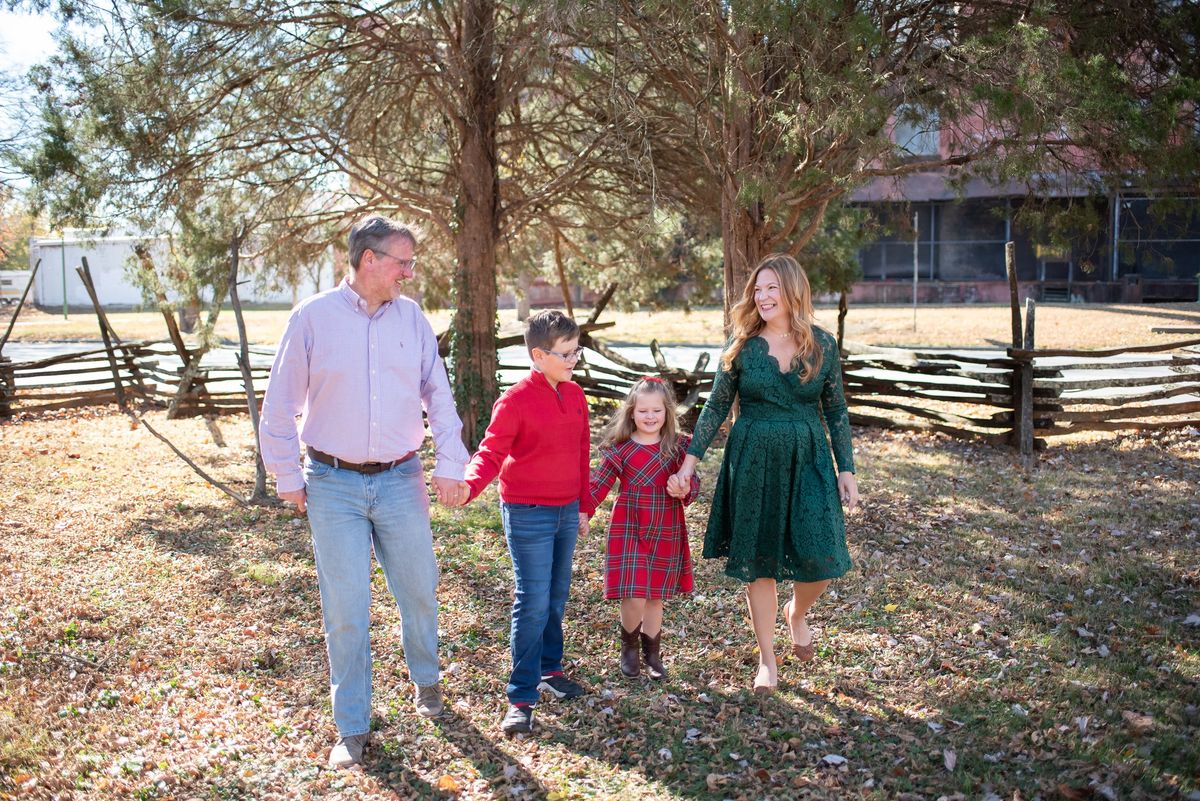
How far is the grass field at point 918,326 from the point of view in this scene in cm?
1816

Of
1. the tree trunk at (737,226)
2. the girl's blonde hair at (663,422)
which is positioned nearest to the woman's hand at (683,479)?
Result: the girl's blonde hair at (663,422)

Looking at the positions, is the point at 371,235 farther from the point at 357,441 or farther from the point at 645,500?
the point at 645,500

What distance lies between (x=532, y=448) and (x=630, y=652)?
1.18 m

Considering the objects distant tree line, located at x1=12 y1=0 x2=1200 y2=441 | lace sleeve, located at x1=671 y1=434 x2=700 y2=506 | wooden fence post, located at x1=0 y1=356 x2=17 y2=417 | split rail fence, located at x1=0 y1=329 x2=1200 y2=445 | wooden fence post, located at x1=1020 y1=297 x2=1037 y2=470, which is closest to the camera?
lace sleeve, located at x1=671 y1=434 x2=700 y2=506

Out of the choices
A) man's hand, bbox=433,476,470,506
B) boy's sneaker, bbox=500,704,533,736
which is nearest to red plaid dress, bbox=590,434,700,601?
boy's sneaker, bbox=500,704,533,736

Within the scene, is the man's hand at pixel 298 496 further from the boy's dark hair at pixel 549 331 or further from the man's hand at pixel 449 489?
the boy's dark hair at pixel 549 331

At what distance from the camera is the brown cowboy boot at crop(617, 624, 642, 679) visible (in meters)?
4.58

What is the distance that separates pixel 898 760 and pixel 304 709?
2.45 m

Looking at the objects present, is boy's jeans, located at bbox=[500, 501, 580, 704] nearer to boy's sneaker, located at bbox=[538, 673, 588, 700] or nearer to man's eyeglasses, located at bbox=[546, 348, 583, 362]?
boy's sneaker, located at bbox=[538, 673, 588, 700]

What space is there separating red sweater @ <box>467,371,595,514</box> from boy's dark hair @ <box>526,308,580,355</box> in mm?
129

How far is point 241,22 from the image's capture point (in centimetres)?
838

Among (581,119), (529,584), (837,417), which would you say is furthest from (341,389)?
(581,119)

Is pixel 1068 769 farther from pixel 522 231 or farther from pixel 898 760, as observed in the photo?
pixel 522 231

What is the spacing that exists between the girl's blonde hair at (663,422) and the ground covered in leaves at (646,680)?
110 cm
